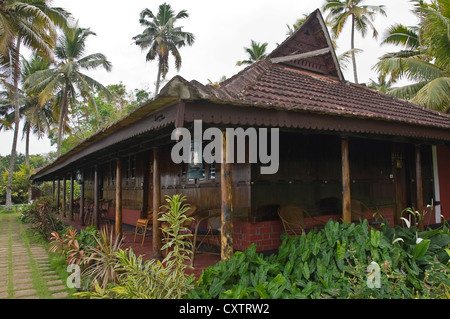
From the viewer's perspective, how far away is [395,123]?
5496 mm

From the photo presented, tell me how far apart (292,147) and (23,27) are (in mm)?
Result: 14871

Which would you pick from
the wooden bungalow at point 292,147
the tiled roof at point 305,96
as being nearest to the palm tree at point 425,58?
the wooden bungalow at point 292,147

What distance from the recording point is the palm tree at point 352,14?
864 inches

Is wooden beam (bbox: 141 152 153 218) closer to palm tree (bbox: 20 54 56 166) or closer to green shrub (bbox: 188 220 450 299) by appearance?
green shrub (bbox: 188 220 450 299)

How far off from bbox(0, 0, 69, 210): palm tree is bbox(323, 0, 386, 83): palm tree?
16705 millimetres

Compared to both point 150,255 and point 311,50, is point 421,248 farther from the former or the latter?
point 311,50

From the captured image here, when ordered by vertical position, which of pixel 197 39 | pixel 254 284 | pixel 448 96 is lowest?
pixel 254 284

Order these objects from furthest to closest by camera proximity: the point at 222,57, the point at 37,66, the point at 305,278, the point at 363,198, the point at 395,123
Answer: the point at 222,57 → the point at 37,66 → the point at 363,198 → the point at 395,123 → the point at 305,278

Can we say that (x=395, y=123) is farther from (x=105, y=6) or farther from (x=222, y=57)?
(x=222, y=57)

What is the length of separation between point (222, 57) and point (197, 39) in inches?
812

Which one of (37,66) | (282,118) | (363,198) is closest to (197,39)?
(37,66)

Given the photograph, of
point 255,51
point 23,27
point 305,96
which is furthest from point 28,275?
point 255,51

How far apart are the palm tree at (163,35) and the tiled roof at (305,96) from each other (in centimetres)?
2008

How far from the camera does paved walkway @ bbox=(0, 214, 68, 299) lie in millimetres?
5082
